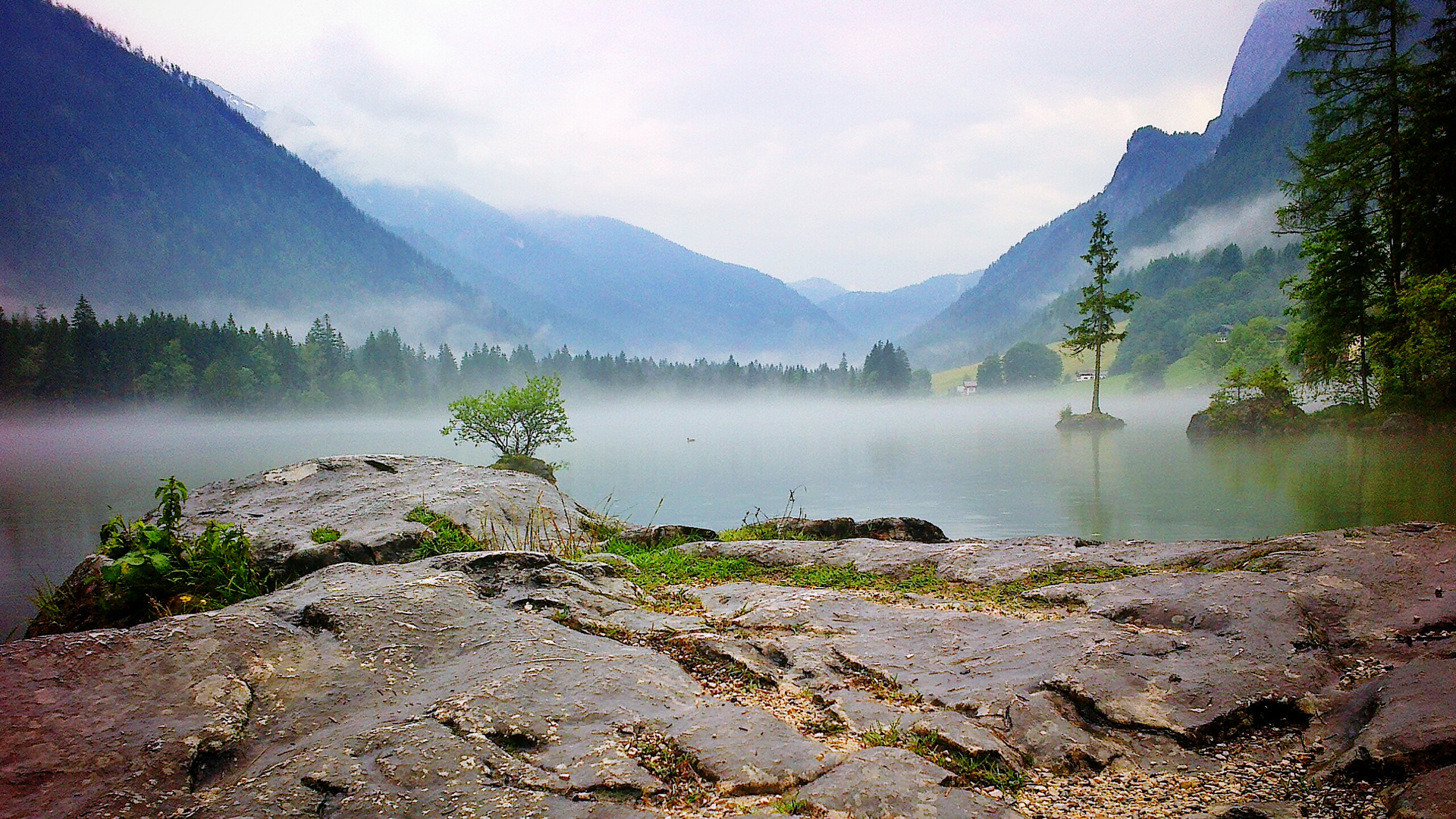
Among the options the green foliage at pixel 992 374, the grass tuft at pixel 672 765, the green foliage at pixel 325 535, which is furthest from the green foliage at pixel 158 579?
the green foliage at pixel 992 374

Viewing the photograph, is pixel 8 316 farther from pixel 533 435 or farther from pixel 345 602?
pixel 345 602

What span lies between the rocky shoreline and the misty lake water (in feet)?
18.6

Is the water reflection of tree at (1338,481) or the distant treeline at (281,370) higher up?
the distant treeline at (281,370)

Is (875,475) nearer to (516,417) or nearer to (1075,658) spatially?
(516,417)

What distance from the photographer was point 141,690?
408cm

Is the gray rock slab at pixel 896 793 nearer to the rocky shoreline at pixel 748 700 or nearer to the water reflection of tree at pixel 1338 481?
the rocky shoreline at pixel 748 700

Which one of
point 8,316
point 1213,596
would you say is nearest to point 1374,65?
point 1213,596

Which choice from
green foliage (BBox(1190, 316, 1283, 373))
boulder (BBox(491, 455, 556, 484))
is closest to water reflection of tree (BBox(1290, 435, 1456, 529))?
boulder (BBox(491, 455, 556, 484))

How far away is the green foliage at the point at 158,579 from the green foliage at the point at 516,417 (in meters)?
19.1

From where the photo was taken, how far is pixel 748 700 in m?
4.88

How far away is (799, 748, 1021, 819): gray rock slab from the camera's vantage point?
3361mm

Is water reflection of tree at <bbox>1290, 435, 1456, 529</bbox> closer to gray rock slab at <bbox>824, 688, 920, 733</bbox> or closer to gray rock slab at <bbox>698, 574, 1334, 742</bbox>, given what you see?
gray rock slab at <bbox>698, 574, 1334, 742</bbox>

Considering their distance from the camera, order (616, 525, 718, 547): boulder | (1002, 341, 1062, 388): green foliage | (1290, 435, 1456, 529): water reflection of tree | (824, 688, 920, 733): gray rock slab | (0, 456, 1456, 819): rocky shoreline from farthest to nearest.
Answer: (1002, 341, 1062, 388): green foliage, (1290, 435, 1456, 529): water reflection of tree, (616, 525, 718, 547): boulder, (824, 688, 920, 733): gray rock slab, (0, 456, 1456, 819): rocky shoreline

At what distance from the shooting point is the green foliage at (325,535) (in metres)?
8.53
